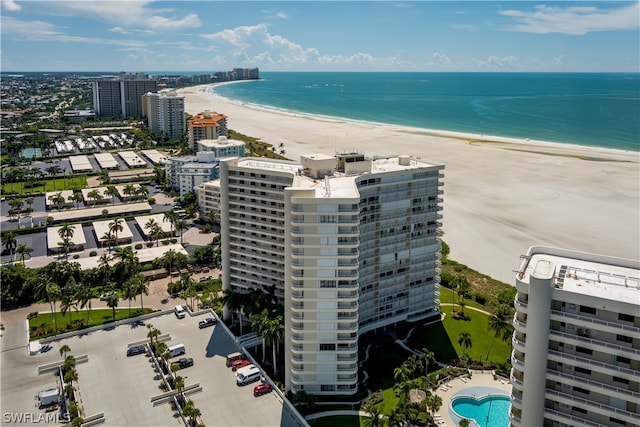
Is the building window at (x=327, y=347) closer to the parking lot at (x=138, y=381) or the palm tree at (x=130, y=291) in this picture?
the parking lot at (x=138, y=381)

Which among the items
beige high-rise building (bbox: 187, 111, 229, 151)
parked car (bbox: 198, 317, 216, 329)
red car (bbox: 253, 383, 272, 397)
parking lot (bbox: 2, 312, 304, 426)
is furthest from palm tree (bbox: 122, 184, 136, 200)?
red car (bbox: 253, 383, 272, 397)

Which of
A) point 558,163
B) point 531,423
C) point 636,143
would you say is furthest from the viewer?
point 636,143

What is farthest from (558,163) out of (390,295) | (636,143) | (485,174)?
(390,295)

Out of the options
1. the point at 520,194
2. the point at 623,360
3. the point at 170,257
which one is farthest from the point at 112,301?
the point at 520,194

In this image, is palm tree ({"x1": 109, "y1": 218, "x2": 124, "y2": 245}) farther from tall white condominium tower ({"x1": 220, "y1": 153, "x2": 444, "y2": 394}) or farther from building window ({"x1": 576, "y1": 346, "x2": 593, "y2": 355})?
building window ({"x1": 576, "y1": 346, "x2": 593, "y2": 355})

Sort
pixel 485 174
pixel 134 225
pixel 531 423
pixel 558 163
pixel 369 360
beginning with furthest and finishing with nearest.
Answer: pixel 558 163 < pixel 485 174 < pixel 134 225 < pixel 369 360 < pixel 531 423

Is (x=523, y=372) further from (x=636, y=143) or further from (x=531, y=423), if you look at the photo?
(x=636, y=143)

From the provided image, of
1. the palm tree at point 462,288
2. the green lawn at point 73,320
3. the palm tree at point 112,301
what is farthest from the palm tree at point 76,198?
the palm tree at point 462,288

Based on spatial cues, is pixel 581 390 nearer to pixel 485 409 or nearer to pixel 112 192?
pixel 485 409
